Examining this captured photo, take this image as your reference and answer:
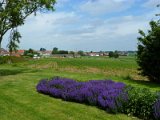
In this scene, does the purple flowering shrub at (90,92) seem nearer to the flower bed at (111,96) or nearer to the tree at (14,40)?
the flower bed at (111,96)

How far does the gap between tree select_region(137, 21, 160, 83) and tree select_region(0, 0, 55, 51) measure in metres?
8.48

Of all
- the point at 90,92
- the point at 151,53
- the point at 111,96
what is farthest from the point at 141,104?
the point at 151,53

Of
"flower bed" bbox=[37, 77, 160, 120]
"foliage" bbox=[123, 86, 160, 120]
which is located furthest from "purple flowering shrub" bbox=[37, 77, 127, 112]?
"foliage" bbox=[123, 86, 160, 120]

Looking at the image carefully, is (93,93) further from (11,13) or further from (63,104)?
(11,13)

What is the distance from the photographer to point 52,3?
2680 centimetres

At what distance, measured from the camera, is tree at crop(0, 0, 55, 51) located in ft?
83.6

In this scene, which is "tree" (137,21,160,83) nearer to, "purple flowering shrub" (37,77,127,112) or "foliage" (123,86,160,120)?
"purple flowering shrub" (37,77,127,112)

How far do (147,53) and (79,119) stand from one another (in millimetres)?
11489

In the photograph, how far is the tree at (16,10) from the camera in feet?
83.6

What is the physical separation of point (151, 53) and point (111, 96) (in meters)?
9.87

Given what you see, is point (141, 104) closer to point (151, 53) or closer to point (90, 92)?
point (90, 92)

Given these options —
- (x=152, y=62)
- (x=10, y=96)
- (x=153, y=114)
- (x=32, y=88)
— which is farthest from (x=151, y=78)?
(x=153, y=114)

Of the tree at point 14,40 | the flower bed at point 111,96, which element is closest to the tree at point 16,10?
the tree at point 14,40

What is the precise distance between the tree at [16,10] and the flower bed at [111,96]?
12225 mm
